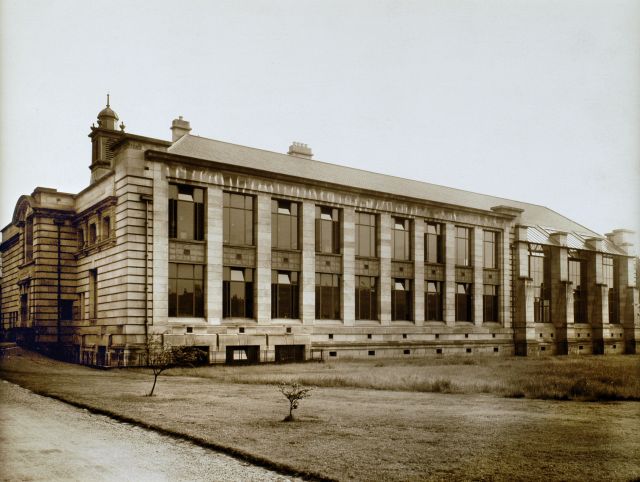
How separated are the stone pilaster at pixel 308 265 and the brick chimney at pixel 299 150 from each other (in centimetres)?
963

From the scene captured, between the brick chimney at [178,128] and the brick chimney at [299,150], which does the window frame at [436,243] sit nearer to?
the brick chimney at [299,150]

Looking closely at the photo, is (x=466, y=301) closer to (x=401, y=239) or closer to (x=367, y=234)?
(x=401, y=239)

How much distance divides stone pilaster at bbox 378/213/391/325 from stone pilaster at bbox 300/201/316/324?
19.2 feet

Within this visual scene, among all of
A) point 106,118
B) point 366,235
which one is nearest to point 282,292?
point 366,235

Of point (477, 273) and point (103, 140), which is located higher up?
point (103, 140)

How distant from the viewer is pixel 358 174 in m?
48.6

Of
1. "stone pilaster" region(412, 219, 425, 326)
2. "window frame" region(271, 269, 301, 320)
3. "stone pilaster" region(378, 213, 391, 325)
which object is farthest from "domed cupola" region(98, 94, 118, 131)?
"stone pilaster" region(412, 219, 425, 326)

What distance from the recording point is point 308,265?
3875 centimetres

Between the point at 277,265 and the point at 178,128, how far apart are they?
1147cm

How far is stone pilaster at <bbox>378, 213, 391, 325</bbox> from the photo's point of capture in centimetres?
4244

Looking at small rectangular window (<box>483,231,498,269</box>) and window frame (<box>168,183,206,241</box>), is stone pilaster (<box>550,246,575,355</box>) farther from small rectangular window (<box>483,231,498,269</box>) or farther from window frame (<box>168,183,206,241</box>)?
window frame (<box>168,183,206,241</box>)

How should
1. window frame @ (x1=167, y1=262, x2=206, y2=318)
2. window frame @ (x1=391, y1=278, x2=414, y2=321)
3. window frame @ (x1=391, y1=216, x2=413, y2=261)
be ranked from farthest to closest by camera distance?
window frame @ (x1=391, y1=216, x2=413, y2=261), window frame @ (x1=391, y1=278, x2=414, y2=321), window frame @ (x1=167, y1=262, x2=206, y2=318)

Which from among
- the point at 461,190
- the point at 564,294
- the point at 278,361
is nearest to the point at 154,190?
the point at 278,361

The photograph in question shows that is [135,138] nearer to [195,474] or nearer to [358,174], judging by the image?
[358,174]
